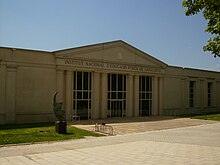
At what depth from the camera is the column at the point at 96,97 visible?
3112 centimetres

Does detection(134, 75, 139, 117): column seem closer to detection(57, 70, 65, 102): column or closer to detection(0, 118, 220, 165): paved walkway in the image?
detection(57, 70, 65, 102): column

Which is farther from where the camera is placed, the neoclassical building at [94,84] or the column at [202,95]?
the column at [202,95]

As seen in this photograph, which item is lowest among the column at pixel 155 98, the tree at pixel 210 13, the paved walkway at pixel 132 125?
the paved walkway at pixel 132 125

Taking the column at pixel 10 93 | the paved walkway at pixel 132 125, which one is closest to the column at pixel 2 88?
the column at pixel 10 93

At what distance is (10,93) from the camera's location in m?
25.3

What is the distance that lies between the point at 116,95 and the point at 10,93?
12.7 meters

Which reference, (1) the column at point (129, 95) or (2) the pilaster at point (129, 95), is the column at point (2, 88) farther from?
(2) the pilaster at point (129, 95)

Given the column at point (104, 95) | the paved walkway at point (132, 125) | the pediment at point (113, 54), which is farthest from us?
the column at point (104, 95)

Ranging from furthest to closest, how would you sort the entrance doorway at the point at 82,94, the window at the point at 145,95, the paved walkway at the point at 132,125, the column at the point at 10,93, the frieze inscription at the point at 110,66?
the window at the point at 145,95
the entrance doorway at the point at 82,94
the frieze inscription at the point at 110,66
the column at the point at 10,93
the paved walkway at the point at 132,125

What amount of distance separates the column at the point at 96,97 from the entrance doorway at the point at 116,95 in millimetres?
1809

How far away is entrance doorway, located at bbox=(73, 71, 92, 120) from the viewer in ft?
98.6

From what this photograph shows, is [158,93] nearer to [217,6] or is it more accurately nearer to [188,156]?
[188,156]

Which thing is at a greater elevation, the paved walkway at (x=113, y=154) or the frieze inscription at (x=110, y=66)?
the frieze inscription at (x=110, y=66)

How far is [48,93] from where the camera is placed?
1093 inches
